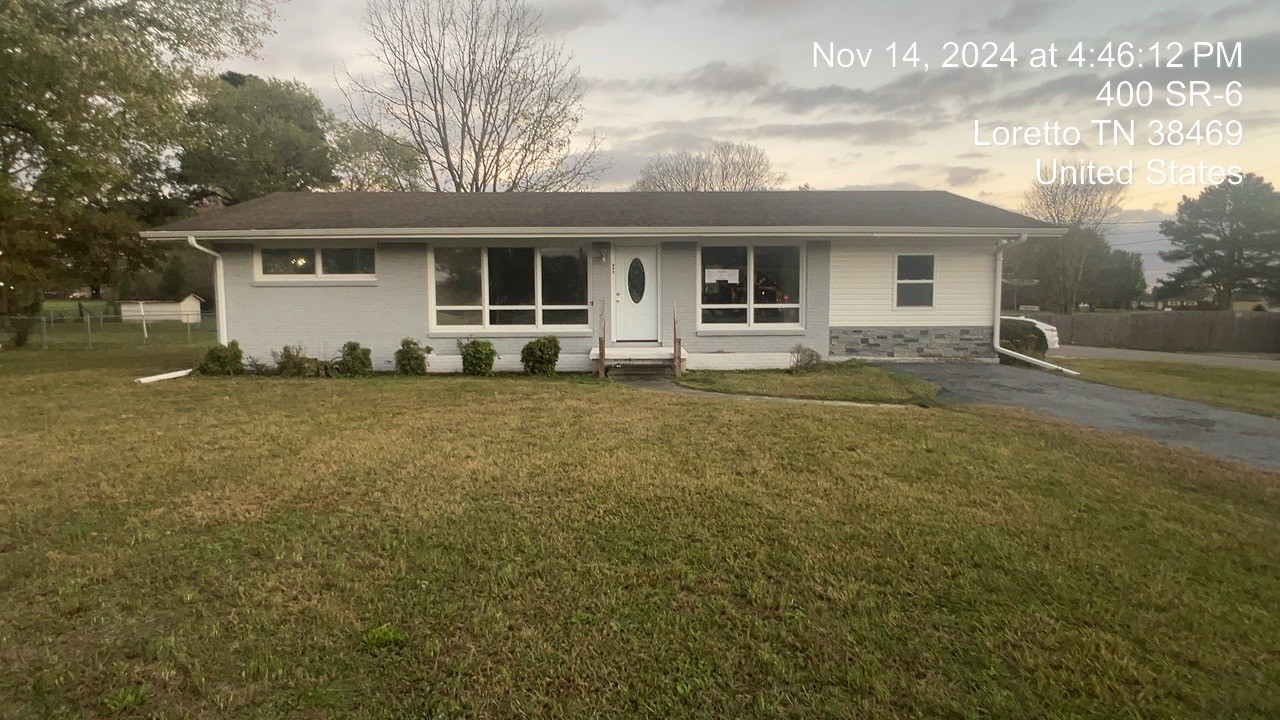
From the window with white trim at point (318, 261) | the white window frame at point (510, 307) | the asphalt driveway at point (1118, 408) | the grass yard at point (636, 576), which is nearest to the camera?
the grass yard at point (636, 576)

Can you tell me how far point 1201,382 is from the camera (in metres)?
12.4

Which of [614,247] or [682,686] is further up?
[614,247]

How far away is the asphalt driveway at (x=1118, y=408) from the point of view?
6.97 meters

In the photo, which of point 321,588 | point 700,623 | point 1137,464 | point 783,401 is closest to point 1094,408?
point 1137,464

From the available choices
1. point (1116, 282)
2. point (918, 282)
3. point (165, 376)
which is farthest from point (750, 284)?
point (1116, 282)

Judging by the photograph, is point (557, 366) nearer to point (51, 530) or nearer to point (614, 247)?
point (614, 247)

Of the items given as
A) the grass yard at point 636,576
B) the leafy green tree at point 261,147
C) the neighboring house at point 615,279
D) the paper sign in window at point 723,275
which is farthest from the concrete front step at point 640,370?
the leafy green tree at point 261,147

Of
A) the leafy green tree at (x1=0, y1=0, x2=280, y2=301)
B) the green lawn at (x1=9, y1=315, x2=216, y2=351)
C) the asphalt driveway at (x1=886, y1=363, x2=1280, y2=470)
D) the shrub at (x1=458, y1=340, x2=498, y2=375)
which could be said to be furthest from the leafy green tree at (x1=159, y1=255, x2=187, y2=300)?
the asphalt driveway at (x1=886, y1=363, x2=1280, y2=470)

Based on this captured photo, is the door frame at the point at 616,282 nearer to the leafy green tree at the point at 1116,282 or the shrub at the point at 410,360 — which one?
the shrub at the point at 410,360

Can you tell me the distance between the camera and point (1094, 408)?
8.81 metres

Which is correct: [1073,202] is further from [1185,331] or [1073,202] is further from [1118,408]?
[1118,408]

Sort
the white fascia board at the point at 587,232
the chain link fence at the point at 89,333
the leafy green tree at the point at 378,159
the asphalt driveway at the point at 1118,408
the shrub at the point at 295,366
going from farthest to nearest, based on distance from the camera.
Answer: the leafy green tree at the point at 378,159, the chain link fence at the point at 89,333, the shrub at the point at 295,366, the white fascia board at the point at 587,232, the asphalt driveway at the point at 1118,408

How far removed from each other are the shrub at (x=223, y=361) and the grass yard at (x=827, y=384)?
7.95 meters

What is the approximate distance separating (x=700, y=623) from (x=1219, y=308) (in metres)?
49.3
